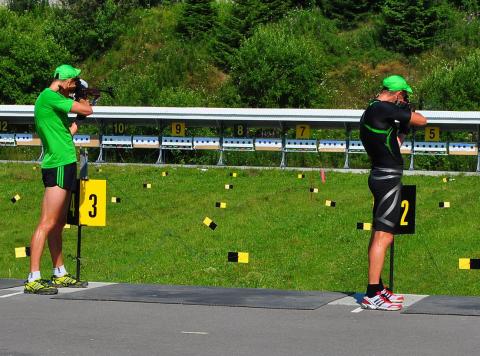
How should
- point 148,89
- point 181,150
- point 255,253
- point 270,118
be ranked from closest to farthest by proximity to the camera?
point 255,253 → point 270,118 → point 181,150 → point 148,89

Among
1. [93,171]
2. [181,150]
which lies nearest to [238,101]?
[181,150]

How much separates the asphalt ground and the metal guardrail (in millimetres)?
31019

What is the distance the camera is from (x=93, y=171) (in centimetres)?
3891

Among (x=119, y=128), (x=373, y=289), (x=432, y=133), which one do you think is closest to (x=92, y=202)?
(x=373, y=289)

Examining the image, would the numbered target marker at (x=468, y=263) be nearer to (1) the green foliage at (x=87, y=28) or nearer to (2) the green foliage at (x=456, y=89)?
(2) the green foliage at (x=456, y=89)

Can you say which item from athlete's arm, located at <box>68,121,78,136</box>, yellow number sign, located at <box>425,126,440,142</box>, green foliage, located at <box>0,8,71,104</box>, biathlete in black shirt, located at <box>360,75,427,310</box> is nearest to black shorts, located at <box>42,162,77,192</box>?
athlete's arm, located at <box>68,121,78,136</box>

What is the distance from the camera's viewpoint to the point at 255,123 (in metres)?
44.8

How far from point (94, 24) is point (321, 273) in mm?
61930

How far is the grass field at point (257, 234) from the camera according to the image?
19.7 meters

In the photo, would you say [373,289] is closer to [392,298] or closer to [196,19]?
[392,298]

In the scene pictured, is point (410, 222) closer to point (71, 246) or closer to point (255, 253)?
point (255, 253)

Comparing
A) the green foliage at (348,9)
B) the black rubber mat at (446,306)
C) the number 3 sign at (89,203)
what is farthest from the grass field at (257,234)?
the green foliage at (348,9)

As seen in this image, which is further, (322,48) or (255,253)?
(322,48)

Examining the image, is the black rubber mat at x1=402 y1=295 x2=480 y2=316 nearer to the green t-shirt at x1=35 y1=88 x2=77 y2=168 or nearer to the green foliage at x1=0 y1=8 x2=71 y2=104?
the green t-shirt at x1=35 y1=88 x2=77 y2=168
